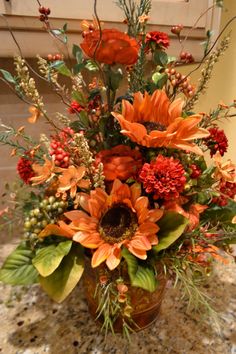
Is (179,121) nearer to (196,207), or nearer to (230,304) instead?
(196,207)

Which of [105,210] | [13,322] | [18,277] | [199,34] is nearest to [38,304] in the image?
Answer: [13,322]

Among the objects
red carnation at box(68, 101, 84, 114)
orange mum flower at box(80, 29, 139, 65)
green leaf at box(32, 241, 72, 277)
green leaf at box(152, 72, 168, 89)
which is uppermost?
orange mum flower at box(80, 29, 139, 65)

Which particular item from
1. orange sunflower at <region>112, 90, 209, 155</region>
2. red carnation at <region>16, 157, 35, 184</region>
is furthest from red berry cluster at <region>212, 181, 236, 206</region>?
red carnation at <region>16, 157, 35, 184</region>

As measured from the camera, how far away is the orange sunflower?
1.39ft

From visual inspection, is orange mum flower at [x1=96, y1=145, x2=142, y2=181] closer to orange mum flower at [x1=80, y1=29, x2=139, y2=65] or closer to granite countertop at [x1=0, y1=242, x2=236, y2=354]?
orange mum flower at [x1=80, y1=29, x2=139, y2=65]

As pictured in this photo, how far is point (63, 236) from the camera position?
1.60 ft

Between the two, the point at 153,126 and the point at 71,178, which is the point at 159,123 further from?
the point at 71,178

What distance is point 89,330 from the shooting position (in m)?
0.60

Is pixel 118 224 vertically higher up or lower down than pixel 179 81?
lower down

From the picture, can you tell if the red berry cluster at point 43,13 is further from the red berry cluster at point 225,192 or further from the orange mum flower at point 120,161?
the red berry cluster at point 225,192

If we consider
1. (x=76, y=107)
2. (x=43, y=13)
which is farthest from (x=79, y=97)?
(x=43, y=13)

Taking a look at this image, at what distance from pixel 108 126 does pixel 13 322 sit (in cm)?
42

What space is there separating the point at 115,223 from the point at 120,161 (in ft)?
0.30

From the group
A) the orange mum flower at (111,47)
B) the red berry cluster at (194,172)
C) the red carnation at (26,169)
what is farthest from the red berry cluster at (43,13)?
the red berry cluster at (194,172)
